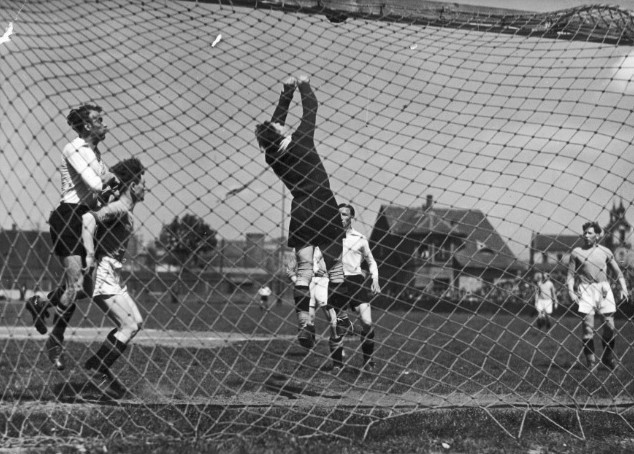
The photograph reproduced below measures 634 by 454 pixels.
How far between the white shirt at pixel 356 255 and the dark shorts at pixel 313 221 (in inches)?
103

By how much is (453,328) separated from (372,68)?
→ 13757mm

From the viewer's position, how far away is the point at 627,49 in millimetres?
5570

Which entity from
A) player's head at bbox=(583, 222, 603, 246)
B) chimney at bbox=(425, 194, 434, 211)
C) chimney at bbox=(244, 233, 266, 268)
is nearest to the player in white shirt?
chimney at bbox=(425, 194, 434, 211)

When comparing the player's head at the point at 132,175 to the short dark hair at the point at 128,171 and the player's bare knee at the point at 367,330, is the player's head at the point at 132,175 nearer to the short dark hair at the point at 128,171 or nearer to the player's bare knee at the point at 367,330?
the short dark hair at the point at 128,171

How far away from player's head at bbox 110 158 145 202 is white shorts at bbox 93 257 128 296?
0.62 metres

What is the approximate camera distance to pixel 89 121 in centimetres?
496

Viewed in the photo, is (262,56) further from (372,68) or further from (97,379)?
(97,379)

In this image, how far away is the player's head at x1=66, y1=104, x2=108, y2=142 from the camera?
496cm

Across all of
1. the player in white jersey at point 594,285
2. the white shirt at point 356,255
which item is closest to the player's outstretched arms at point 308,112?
the white shirt at point 356,255

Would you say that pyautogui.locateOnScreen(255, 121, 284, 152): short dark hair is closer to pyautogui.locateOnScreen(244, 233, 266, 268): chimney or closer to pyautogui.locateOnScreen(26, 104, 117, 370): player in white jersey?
pyautogui.locateOnScreen(244, 233, 266, 268): chimney

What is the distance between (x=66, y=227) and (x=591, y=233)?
5812 millimetres

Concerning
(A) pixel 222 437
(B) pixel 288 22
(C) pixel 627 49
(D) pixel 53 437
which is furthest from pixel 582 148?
(D) pixel 53 437

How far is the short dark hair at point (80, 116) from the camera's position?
4.96 meters

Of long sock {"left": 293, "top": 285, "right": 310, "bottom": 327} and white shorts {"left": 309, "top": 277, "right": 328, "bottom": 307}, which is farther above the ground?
long sock {"left": 293, "top": 285, "right": 310, "bottom": 327}
